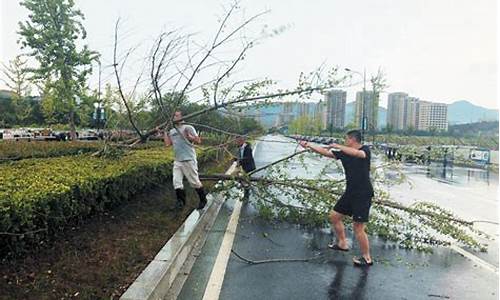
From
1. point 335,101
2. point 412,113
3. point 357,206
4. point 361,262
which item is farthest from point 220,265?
point 412,113

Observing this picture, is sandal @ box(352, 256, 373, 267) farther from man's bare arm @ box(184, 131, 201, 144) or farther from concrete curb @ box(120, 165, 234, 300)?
man's bare arm @ box(184, 131, 201, 144)

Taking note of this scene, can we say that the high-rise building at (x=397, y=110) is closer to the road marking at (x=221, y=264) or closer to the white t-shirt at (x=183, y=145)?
the white t-shirt at (x=183, y=145)

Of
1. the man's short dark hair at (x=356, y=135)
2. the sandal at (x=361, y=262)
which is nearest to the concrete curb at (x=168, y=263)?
the sandal at (x=361, y=262)

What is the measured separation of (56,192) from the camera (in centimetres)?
441

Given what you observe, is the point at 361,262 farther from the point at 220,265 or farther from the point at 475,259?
the point at 475,259

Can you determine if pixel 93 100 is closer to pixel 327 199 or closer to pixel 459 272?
pixel 327 199

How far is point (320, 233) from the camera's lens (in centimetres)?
664

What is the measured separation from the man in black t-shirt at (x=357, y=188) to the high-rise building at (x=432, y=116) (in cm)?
2865

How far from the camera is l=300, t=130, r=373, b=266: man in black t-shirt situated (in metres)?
5.22

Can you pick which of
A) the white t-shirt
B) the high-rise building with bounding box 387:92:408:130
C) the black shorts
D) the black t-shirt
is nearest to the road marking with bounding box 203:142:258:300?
the white t-shirt

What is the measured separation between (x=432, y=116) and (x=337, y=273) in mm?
37558

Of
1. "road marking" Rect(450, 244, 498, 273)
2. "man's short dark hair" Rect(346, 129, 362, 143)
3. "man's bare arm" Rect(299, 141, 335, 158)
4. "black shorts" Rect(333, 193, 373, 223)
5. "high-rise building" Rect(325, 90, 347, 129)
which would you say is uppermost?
"high-rise building" Rect(325, 90, 347, 129)

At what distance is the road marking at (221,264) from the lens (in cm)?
409

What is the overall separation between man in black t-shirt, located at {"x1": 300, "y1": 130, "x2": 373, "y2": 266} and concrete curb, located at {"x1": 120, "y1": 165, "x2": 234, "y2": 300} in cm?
193
